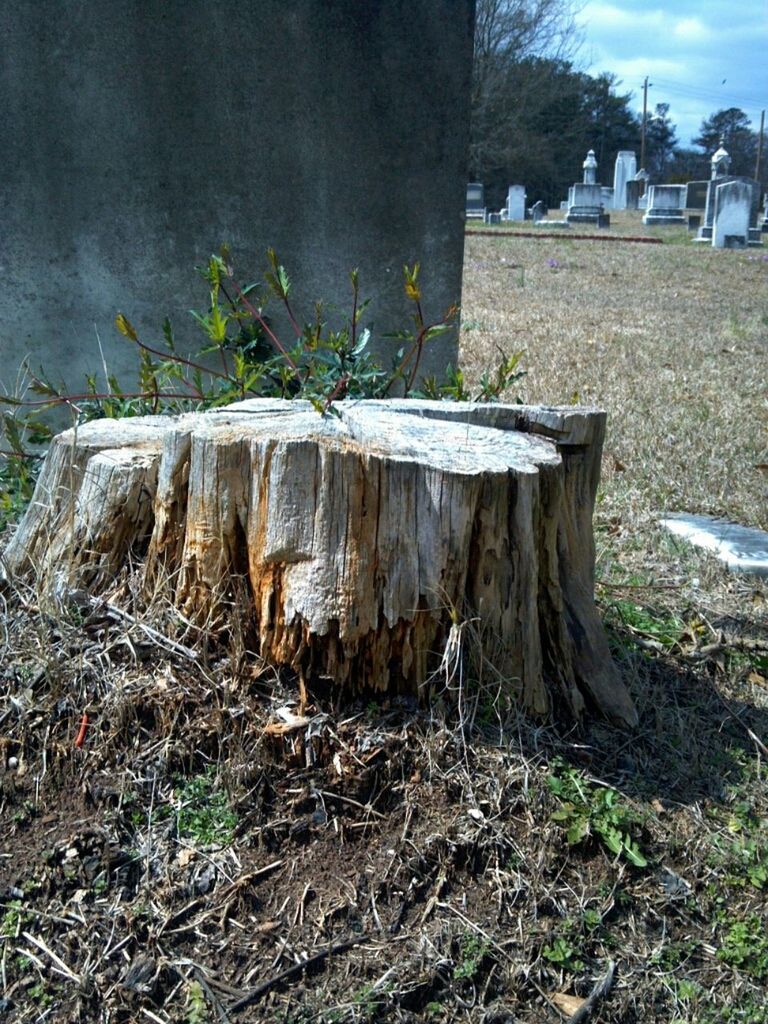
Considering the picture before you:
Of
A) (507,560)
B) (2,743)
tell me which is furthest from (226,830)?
(507,560)

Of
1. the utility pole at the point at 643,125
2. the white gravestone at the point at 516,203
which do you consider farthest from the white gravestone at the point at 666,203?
the utility pole at the point at 643,125

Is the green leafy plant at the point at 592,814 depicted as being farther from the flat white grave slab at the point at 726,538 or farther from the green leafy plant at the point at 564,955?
the flat white grave slab at the point at 726,538


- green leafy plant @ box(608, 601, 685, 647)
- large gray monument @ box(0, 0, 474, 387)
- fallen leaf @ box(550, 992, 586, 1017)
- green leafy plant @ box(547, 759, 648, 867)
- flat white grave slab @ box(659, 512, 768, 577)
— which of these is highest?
large gray monument @ box(0, 0, 474, 387)

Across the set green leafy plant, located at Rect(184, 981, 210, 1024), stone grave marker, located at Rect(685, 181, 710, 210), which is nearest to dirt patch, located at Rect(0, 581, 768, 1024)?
green leafy plant, located at Rect(184, 981, 210, 1024)

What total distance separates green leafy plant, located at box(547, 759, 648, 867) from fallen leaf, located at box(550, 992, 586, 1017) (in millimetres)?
319

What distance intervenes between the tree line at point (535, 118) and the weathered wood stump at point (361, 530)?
29748 millimetres

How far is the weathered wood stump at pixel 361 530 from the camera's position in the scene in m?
2.21

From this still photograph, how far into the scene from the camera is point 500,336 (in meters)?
8.48

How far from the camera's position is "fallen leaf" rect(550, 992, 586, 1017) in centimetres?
195

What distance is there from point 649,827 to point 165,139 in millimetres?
3243

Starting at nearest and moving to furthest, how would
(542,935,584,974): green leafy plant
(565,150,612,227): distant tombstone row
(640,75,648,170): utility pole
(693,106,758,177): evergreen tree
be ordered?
(542,935,584,974): green leafy plant
(565,150,612,227): distant tombstone row
(640,75,648,170): utility pole
(693,106,758,177): evergreen tree

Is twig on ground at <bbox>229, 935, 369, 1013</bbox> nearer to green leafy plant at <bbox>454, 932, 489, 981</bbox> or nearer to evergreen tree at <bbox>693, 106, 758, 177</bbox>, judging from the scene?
green leafy plant at <bbox>454, 932, 489, 981</bbox>

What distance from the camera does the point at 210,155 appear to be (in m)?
4.14

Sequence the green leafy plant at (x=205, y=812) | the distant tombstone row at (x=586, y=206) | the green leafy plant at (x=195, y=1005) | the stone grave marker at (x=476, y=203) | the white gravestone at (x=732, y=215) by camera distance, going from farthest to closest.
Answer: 1. the stone grave marker at (x=476, y=203)
2. the distant tombstone row at (x=586, y=206)
3. the white gravestone at (x=732, y=215)
4. the green leafy plant at (x=205, y=812)
5. the green leafy plant at (x=195, y=1005)
